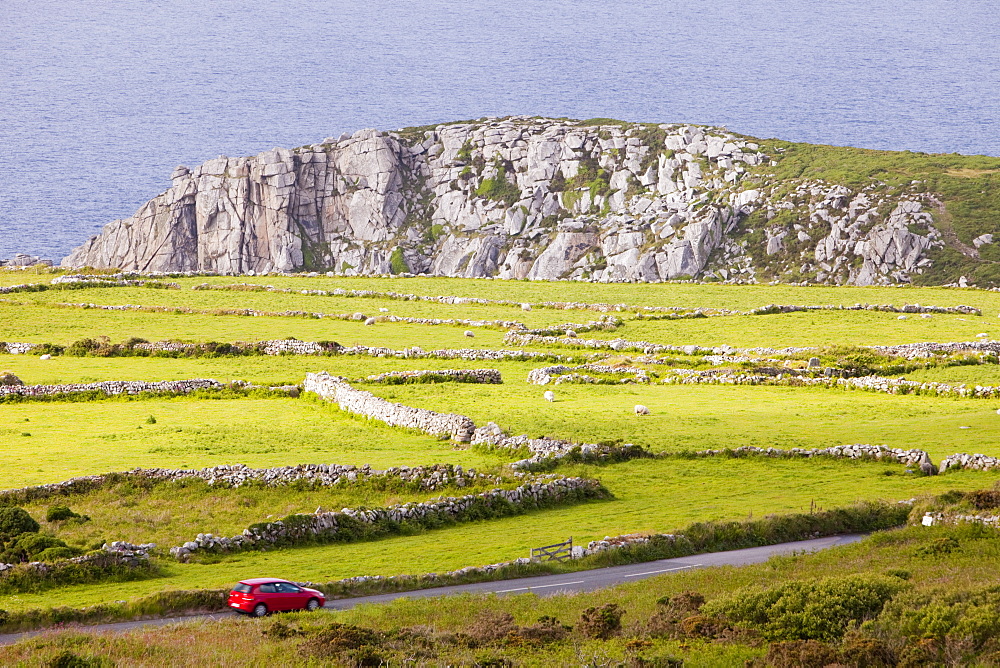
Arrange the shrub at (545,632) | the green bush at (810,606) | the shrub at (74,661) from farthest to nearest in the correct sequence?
the shrub at (545,632), the green bush at (810,606), the shrub at (74,661)

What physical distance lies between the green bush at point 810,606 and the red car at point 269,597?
9257 mm

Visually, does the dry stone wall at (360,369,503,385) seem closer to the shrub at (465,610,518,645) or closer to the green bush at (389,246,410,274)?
the shrub at (465,610,518,645)

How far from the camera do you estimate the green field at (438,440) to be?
3038 centimetres

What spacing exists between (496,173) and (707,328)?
126 meters

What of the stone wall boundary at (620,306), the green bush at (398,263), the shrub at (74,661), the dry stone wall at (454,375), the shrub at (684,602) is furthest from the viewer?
the green bush at (398,263)

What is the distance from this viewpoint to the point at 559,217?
182m

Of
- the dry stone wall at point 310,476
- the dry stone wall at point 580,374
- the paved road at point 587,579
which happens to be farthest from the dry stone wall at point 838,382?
the paved road at point 587,579

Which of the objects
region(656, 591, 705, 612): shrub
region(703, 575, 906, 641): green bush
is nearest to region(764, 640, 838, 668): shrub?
region(703, 575, 906, 641): green bush

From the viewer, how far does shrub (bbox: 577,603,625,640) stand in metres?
19.1

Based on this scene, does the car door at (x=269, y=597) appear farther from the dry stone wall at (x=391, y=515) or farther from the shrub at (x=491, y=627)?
the dry stone wall at (x=391, y=515)

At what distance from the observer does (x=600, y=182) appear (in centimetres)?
18425

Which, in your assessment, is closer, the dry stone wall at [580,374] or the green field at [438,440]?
the green field at [438,440]

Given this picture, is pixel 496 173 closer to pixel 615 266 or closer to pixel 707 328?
pixel 615 266

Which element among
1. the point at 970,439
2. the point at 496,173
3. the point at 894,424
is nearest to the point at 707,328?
the point at 894,424
